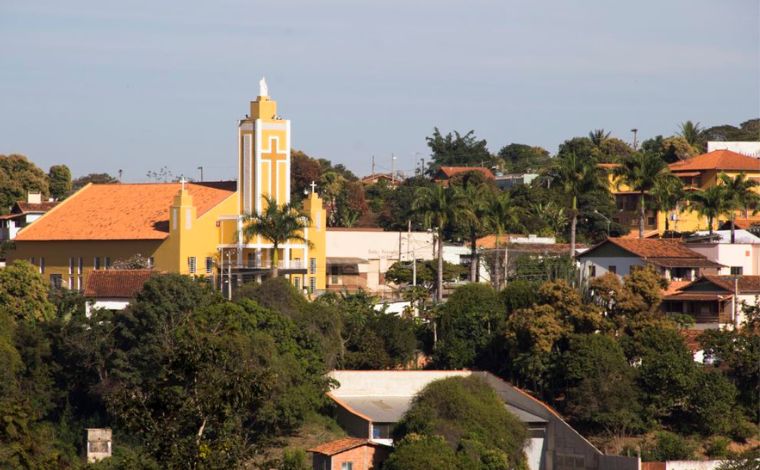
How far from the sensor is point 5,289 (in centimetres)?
6488

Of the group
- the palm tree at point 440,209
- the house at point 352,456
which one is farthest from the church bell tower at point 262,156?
the house at point 352,456

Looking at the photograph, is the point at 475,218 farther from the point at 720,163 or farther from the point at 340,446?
the point at 720,163

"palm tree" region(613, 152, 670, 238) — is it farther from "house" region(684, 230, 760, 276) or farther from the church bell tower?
the church bell tower

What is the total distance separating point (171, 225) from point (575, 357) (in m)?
23.7

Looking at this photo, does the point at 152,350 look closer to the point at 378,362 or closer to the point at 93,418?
the point at 93,418

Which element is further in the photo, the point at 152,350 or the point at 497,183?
the point at 497,183

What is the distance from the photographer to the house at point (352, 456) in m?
50.3

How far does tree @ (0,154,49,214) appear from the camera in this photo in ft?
341

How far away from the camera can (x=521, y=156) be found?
479 feet

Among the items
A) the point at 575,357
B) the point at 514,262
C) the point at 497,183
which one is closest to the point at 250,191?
the point at 514,262

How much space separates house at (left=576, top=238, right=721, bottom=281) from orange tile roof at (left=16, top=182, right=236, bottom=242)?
15.8 metres

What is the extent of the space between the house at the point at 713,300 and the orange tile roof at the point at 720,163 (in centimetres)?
3244

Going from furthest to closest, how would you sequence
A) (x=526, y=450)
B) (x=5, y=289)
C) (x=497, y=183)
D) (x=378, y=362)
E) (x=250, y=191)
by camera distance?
(x=497, y=183) → (x=250, y=191) → (x=5, y=289) → (x=378, y=362) → (x=526, y=450)

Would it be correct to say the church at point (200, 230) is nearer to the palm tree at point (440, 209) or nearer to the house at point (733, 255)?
the palm tree at point (440, 209)
